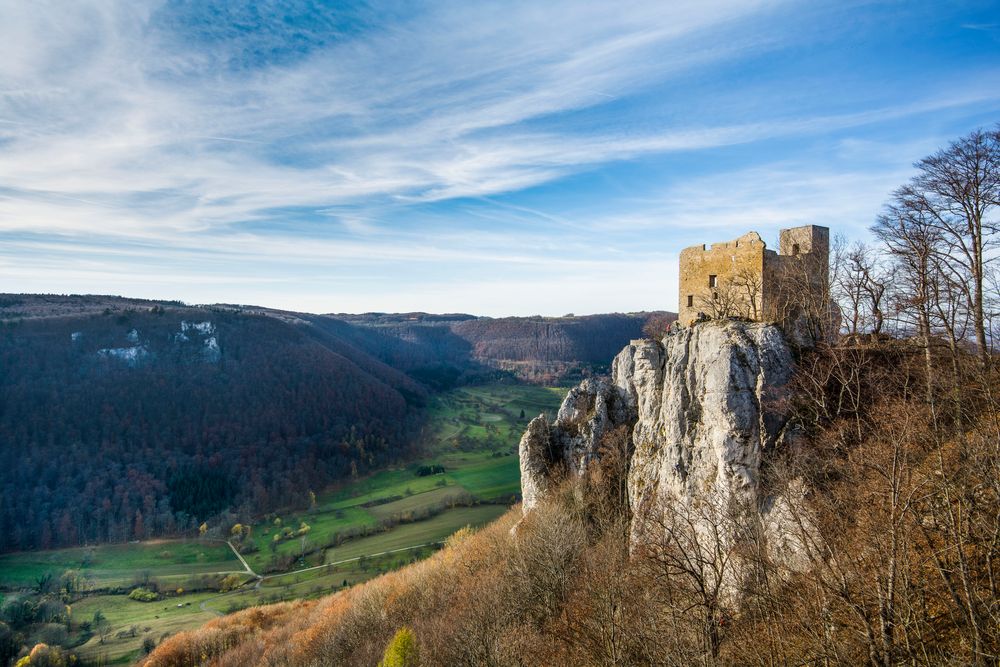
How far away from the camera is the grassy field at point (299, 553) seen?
198 feet

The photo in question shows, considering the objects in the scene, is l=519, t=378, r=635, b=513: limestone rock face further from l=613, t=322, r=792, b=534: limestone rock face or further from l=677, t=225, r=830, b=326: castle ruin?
l=677, t=225, r=830, b=326: castle ruin

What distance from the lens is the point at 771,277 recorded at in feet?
78.7

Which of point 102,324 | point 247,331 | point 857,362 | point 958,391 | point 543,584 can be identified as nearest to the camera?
point 958,391

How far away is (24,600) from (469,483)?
62.4 metres

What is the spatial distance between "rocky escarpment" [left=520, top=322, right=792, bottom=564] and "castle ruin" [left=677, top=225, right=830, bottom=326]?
231cm

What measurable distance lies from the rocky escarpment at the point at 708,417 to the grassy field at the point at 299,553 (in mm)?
48823

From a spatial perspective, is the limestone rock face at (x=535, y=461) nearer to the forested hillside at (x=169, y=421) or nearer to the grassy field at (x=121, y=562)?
the grassy field at (x=121, y=562)

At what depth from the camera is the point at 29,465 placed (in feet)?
314

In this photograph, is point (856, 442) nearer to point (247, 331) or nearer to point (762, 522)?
point (762, 522)

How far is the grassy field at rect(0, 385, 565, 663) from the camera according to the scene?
6047 centimetres

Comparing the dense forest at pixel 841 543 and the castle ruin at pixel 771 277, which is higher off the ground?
the castle ruin at pixel 771 277

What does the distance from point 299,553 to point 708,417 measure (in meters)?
71.3

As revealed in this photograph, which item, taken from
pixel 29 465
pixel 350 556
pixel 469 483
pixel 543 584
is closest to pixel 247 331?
pixel 29 465

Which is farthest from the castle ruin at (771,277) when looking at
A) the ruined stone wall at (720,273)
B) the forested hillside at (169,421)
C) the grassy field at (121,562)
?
the forested hillside at (169,421)
